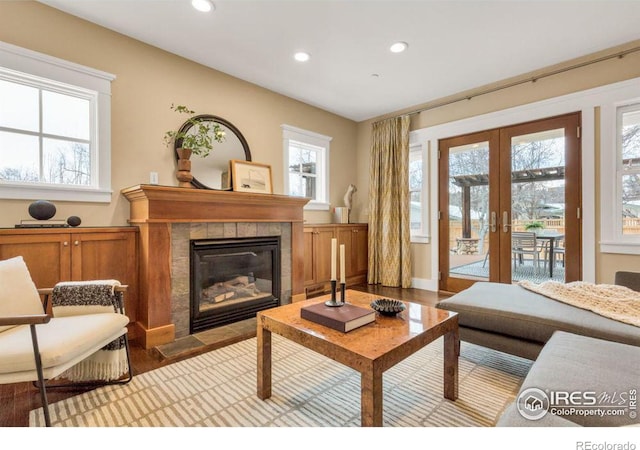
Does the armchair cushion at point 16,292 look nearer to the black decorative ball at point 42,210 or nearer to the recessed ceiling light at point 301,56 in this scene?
the black decorative ball at point 42,210

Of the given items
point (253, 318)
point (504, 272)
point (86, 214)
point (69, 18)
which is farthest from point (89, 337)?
point (504, 272)

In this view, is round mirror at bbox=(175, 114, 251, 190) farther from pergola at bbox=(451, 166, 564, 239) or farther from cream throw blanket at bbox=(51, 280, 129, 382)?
pergola at bbox=(451, 166, 564, 239)

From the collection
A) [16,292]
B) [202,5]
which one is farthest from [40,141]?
[202,5]

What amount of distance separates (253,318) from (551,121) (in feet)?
12.9

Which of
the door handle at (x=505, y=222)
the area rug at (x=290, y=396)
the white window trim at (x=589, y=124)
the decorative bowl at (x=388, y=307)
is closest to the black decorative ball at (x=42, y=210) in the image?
the area rug at (x=290, y=396)

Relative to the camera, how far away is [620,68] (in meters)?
2.96

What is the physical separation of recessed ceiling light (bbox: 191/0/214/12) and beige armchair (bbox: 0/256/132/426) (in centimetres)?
217

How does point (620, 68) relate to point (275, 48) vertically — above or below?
below

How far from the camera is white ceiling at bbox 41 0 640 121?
240 cm

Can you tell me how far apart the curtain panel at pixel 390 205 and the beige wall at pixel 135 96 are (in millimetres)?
1730

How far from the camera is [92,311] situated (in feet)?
6.14

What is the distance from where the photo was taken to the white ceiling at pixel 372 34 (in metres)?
2.40

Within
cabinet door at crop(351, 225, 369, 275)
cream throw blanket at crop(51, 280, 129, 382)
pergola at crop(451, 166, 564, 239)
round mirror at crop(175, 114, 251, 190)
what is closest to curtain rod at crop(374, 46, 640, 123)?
pergola at crop(451, 166, 564, 239)
